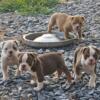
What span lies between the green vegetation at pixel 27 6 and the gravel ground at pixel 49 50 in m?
0.35


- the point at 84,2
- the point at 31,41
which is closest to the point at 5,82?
the point at 31,41

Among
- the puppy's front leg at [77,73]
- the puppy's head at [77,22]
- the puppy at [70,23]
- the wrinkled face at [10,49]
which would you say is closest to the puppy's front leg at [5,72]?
the wrinkled face at [10,49]

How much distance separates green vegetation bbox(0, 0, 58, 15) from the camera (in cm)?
1305

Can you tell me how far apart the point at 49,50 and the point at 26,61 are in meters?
2.48

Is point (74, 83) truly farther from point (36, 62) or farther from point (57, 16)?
point (57, 16)

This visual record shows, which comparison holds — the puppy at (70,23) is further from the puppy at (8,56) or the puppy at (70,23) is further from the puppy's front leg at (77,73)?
the puppy's front leg at (77,73)

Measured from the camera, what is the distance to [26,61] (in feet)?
20.3

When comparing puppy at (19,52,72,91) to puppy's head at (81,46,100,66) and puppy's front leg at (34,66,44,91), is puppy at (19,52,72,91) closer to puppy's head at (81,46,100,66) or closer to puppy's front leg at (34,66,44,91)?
puppy's front leg at (34,66,44,91)

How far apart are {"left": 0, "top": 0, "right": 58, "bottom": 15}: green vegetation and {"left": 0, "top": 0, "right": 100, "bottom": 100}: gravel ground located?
347 millimetres

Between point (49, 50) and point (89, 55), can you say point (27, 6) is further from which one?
point (89, 55)

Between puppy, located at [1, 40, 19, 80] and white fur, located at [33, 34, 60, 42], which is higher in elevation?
puppy, located at [1, 40, 19, 80]

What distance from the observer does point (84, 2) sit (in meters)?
15.1

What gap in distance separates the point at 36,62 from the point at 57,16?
12.2 feet

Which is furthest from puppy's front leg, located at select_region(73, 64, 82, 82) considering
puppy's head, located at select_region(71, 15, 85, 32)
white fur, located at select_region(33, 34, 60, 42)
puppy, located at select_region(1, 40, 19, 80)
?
puppy's head, located at select_region(71, 15, 85, 32)
